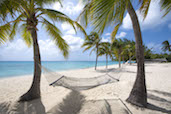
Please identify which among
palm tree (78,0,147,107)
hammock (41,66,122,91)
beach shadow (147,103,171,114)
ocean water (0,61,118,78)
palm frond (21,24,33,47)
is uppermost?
palm frond (21,24,33,47)

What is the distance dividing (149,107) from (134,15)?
1.84 meters

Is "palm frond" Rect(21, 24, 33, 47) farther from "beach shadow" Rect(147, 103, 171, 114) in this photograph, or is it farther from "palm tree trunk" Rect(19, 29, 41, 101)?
"beach shadow" Rect(147, 103, 171, 114)

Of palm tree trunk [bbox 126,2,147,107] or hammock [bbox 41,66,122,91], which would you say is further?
hammock [bbox 41,66,122,91]

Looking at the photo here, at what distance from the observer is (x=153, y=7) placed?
5.43ft

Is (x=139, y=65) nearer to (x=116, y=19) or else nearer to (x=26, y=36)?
(x=116, y=19)

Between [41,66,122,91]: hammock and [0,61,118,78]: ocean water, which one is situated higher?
[41,66,122,91]: hammock

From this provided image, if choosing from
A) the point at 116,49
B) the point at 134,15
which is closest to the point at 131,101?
the point at 134,15

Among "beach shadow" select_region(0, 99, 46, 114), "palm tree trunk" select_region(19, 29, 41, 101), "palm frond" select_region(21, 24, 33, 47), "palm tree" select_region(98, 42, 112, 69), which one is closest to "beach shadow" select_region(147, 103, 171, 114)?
"beach shadow" select_region(0, 99, 46, 114)

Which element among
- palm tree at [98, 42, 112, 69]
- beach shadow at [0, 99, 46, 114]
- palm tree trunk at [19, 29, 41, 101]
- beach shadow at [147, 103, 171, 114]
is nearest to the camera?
beach shadow at [147, 103, 171, 114]

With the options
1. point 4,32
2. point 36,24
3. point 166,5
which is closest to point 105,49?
point 36,24

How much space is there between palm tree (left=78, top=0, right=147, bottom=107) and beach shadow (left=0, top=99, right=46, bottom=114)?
2.00 meters

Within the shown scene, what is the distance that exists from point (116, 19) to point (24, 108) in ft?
8.43

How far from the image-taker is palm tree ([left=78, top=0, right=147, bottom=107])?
78 centimetres

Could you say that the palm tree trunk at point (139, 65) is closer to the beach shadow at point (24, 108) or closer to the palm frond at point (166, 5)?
the palm frond at point (166, 5)
